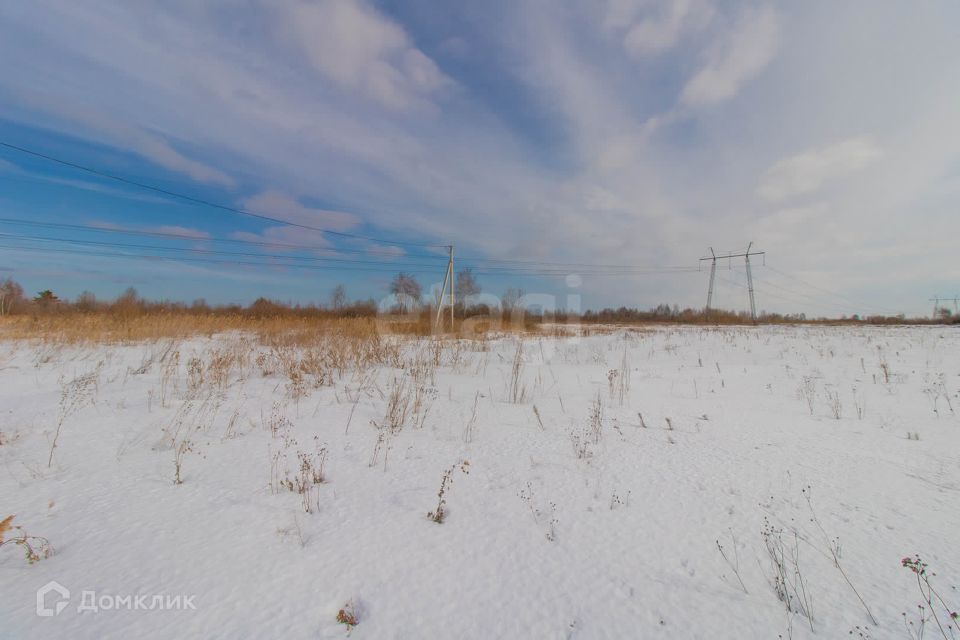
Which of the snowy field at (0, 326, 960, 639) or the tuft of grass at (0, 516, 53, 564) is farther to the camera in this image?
the tuft of grass at (0, 516, 53, 564)

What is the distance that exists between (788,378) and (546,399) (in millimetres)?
5190

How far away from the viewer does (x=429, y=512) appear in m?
2.13

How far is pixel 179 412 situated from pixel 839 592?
207 inches

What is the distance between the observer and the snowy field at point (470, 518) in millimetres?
1416

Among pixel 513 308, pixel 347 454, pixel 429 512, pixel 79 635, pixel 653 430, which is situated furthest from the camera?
pixel 513 308

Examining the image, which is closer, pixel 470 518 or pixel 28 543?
pixel 28 543

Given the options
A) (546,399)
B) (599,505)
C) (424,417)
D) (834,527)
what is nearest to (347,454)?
(424,417)

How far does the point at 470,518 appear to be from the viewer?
209 centimetres

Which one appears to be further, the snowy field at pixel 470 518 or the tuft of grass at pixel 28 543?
the tuft of grass at pixel 28 543

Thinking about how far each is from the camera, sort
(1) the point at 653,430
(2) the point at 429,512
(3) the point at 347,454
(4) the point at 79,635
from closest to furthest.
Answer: (4) the point at 79,635 < (2) the point at 429,512 < (3) the point at 347,454 < (1) the point at 653,430

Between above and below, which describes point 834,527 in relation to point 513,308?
below

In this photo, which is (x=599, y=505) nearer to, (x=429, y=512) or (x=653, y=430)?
(x=429, y=512)

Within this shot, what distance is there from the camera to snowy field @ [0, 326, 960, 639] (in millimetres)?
1416

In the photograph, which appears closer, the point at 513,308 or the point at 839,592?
the point at 839,592
